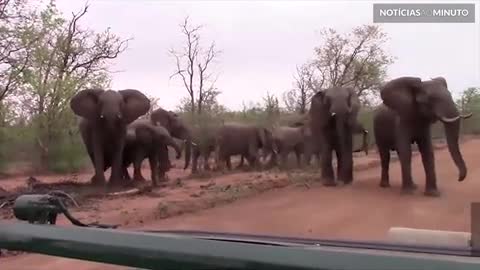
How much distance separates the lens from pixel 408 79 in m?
9.19

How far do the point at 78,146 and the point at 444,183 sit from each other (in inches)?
450

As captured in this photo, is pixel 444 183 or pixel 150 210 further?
pixel 444 183

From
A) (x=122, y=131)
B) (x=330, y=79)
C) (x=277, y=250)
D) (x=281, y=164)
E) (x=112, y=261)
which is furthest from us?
(x=281, y=164)

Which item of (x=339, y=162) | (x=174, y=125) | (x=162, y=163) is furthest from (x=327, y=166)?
(x=174, y=125)

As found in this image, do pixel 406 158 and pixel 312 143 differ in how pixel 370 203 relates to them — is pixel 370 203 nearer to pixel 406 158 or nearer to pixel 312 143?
pixel 406 158

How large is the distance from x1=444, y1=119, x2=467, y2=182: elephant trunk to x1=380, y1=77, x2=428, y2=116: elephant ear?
2.67 ft

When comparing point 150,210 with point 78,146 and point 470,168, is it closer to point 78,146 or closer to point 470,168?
point 470,168

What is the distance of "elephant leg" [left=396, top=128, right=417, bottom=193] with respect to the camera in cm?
956

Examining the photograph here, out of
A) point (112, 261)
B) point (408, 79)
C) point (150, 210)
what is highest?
point (408, 79)

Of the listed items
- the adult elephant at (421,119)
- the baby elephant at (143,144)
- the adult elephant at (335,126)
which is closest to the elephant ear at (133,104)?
the baby elephant at (143,144)

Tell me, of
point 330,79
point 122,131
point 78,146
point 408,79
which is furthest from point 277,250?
point 78,146

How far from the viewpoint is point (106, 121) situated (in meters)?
12.1

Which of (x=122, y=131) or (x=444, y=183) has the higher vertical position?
(x=122, y=131)

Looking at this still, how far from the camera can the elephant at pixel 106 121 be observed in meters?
12.1
